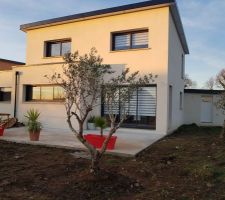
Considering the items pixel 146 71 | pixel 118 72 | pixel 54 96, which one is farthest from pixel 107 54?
pixel 54 96

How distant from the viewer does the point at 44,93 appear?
1722cm

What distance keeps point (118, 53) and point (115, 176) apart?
33.7 ft

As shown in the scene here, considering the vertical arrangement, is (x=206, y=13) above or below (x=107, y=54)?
above

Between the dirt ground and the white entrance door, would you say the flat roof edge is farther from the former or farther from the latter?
the white entrance door

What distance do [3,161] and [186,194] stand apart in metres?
4.91

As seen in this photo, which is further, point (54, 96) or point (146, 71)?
point (54, 96)

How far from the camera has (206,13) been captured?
15133 mm

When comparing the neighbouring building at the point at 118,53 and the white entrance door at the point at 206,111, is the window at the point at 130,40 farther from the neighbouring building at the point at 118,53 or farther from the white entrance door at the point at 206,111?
the white entrance door at the point at 206,111

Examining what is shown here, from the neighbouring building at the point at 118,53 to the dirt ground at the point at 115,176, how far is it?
5654mm

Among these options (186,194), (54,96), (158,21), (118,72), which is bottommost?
(186,194)

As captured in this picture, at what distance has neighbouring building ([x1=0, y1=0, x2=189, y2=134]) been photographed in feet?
49.8

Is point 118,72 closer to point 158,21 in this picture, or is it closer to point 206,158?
point 158,21

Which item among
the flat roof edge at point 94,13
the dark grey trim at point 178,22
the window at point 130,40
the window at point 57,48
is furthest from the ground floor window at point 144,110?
the window at point 57,48

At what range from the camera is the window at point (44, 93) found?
16578 mm
